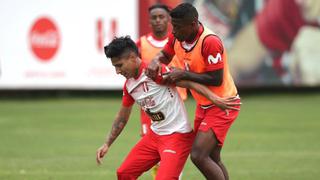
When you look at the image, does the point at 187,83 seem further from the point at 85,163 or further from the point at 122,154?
the point at 122,154

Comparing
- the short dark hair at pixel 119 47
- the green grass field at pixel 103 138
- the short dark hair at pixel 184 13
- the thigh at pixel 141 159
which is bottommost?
the green grass field at pixel 103 138

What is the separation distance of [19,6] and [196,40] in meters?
17.9

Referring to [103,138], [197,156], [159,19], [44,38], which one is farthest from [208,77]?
[44,38]

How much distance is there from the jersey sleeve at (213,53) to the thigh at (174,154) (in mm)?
833

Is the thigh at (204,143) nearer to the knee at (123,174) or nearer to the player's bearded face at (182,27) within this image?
the knee at (123,174)

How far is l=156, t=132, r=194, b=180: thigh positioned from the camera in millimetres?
8867

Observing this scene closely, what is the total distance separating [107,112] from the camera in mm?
23312

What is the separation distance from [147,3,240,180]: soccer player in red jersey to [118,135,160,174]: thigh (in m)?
0.45

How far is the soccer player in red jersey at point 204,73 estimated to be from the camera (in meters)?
9.14

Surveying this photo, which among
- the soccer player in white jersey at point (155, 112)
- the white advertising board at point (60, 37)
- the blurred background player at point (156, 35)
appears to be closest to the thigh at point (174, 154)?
the soccer player in white jersey at point (155, 112)

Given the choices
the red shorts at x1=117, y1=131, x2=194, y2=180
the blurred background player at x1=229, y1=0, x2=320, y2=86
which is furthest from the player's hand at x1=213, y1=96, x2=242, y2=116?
the blurred background player at x1=229, y1=0, x2=320, y2=86

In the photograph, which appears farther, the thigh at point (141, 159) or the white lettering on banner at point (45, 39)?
the white lettering on banner at point (45, 39)

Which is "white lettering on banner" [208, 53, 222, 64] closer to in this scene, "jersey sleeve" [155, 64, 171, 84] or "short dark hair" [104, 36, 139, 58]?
"jersey sleeve" [155, 64, 171, 84]

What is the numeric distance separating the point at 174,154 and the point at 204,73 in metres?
1.00
